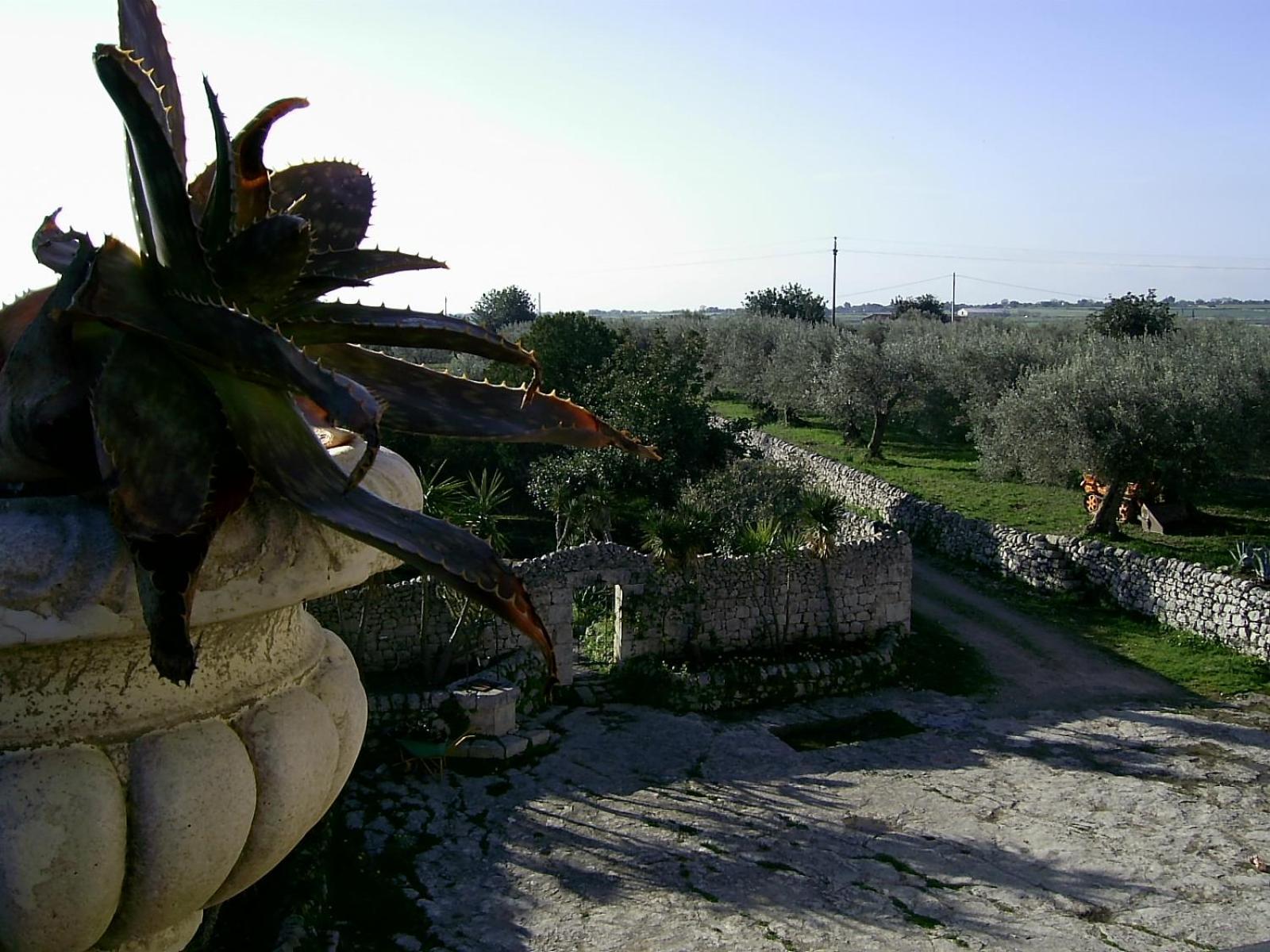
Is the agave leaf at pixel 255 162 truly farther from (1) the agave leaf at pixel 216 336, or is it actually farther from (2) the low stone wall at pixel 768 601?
(2) the low stone wall at pixel 768 601

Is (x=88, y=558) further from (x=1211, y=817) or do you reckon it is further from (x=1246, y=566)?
(x=1246, y=566)

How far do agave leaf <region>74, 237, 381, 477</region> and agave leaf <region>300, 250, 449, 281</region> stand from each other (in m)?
0.71

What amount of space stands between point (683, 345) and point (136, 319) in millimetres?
33619

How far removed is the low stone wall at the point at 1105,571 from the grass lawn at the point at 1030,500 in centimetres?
124

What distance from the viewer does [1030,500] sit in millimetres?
28219

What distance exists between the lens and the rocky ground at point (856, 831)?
955cm

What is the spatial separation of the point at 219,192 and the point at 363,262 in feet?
2.61

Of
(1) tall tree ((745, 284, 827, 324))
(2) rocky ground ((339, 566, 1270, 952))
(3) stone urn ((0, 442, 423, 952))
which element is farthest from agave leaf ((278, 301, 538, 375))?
(1) tall tree ((745, 284, 827, 324))

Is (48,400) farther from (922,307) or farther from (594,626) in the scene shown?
(922,307)

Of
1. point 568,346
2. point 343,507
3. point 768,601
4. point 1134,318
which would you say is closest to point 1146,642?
point 768,601

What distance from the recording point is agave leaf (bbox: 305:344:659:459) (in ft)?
11.1

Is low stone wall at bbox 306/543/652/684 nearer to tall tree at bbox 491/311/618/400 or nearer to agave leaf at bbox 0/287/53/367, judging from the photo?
agave leaf at bbox 0/287/53/367

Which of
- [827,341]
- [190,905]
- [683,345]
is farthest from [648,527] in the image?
[827,341]

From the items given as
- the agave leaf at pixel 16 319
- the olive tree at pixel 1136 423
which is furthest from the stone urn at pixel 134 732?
the olive tree at pixel 1136 423
